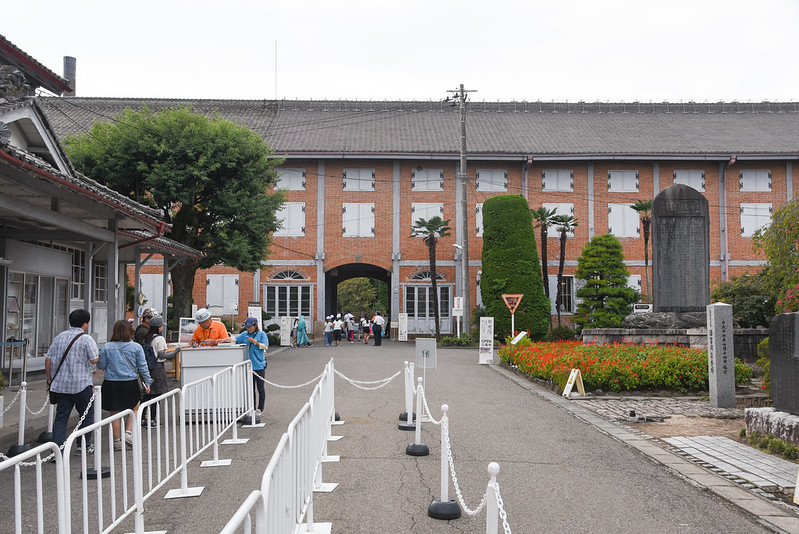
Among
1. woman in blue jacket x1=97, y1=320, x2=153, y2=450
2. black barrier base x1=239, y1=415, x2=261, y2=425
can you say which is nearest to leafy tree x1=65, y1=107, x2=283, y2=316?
black barrier base x1=239, y1=415, x2=261, y2=425

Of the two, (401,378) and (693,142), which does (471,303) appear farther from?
(401,378)

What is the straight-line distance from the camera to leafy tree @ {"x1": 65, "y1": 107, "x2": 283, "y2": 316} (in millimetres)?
23875

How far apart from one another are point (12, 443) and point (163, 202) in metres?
16.7

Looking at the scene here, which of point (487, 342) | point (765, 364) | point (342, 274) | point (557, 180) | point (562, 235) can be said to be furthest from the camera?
point (342, 274)

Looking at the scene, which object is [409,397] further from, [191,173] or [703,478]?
[191,173]

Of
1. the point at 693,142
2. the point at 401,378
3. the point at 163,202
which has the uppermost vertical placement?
the point at 693,142

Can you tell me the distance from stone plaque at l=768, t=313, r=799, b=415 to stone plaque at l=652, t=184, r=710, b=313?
33.7 ft

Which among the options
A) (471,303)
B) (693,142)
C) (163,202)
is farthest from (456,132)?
(163,202)

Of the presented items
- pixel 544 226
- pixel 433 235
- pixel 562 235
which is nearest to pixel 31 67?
pixel 433 235

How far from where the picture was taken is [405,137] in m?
40.6

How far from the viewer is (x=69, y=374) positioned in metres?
7.76

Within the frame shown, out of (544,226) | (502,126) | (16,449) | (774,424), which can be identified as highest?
(502,126)

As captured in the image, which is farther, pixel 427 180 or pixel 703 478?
pixel 427 180

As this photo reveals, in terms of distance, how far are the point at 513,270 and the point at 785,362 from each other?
83.0 ft
